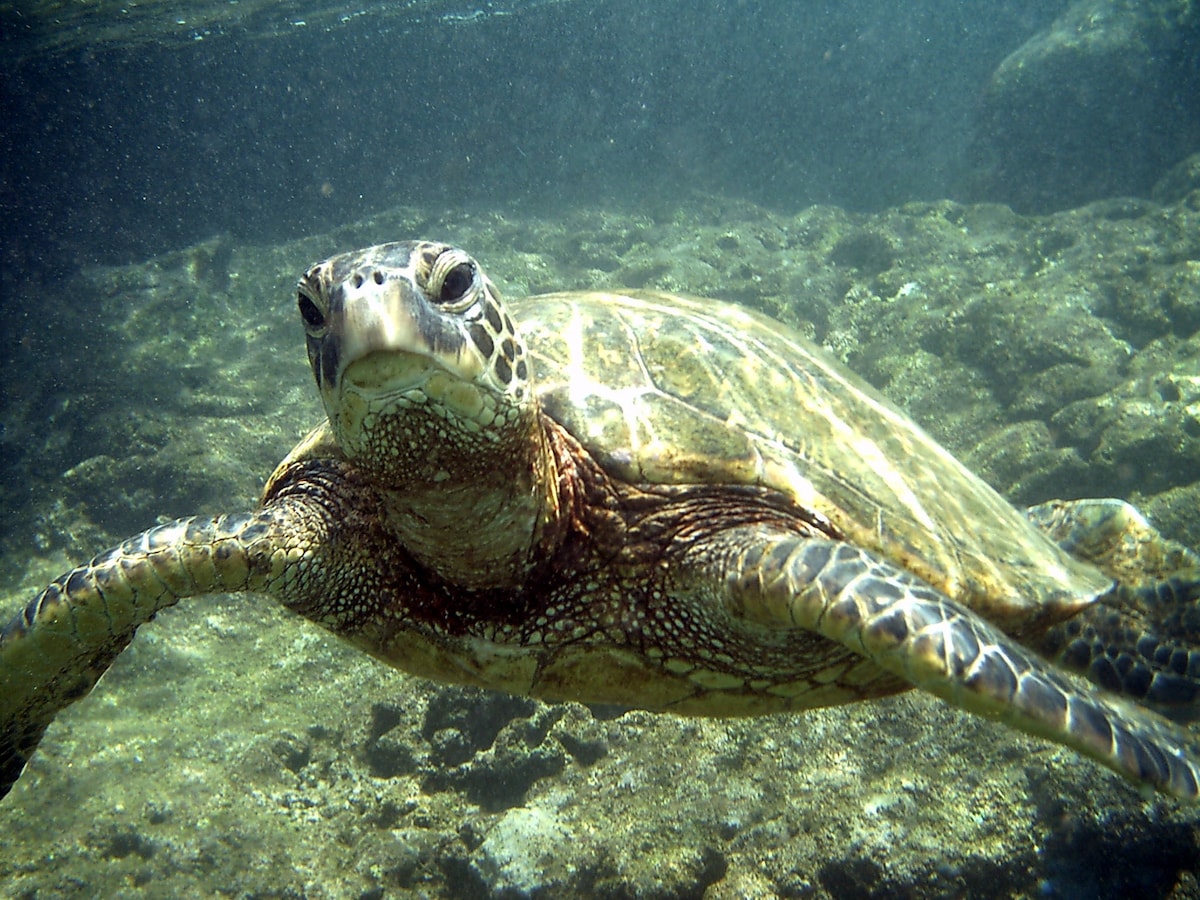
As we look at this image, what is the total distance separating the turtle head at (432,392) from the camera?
166cm

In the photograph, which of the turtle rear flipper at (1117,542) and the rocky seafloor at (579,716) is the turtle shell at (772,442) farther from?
the rocky seafloor at (579,716)

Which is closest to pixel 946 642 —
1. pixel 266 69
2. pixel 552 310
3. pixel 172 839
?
pixel 552 310

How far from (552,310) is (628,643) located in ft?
5.39

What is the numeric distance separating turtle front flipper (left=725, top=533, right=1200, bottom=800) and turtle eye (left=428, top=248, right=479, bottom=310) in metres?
1.20

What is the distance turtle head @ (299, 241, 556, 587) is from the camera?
65.5 inches

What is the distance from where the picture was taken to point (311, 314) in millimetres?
1831

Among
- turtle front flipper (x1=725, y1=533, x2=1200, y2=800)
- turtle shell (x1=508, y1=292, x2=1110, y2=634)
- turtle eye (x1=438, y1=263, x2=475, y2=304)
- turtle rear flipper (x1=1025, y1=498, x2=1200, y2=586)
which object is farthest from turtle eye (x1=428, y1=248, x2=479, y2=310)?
turtle rear flipper (x1=1025, y1=498, x2=1200, y2=586)

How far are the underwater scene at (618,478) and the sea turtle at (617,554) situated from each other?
39 mm

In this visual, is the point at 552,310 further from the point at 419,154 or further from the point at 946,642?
the point at 419,154

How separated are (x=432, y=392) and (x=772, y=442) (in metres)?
1.43

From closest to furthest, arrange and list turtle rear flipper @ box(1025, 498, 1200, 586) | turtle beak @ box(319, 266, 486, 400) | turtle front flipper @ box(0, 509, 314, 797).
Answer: turtle beak @ box(319, 266, 486, 400), turtle front flipper @ box(0, 509, 314, 797), turtle rear flipper @ box(1025, 498, 1200, 586)

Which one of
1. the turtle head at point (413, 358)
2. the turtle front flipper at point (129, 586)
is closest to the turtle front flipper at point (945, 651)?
the turtle head at point (413, 358)

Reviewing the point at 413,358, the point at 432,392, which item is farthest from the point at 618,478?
the point at 413,358

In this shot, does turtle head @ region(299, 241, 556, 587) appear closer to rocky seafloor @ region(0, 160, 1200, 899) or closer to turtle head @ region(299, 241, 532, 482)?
turtle head @ region(299, 241, 532, 482)
